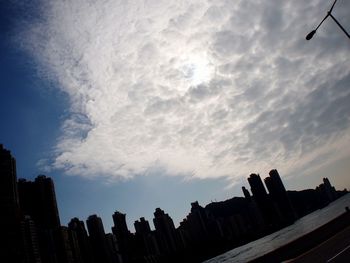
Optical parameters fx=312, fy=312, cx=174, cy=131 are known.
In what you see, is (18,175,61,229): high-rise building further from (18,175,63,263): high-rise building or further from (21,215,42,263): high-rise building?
(21,215,42,263): high-rise building

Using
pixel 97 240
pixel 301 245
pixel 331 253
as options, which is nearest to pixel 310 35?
pixel 331 253

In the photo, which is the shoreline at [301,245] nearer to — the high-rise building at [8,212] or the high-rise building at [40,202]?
the high-rise building at [8,212]

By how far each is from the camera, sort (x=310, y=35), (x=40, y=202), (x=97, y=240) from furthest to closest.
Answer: (x=97, y=240)
(x=40, y=202)
(x=310, y=35)

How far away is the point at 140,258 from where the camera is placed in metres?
200

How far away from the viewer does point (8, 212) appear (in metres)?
109

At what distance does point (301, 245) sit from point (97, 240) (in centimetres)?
16051

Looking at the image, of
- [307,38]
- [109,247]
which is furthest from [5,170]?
[307,38]

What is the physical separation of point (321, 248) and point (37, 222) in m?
161

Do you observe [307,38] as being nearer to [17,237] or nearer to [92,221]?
[17,237]

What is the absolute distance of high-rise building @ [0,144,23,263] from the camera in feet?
332

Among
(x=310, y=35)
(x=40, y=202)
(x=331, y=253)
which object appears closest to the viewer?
(x=310, y=35)

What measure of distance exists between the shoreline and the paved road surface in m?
3.16

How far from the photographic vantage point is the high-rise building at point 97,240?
169 m

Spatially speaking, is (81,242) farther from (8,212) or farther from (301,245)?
(301,245)
